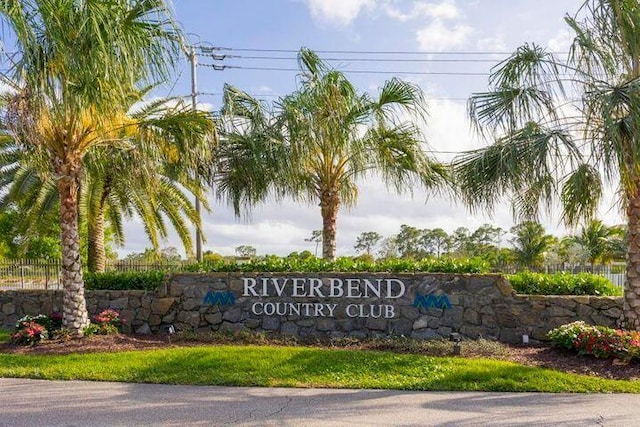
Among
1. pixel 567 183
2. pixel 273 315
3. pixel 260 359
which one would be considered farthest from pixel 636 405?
pixel 273 315

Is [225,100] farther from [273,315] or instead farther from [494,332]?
[494,332]

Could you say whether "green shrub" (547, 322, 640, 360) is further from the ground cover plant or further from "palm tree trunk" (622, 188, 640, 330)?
"palm tree trunk" (622, 188, 640, 330)

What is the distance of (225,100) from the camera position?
43.1 ft

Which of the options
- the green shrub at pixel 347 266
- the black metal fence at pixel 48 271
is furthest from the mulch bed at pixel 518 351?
→ the black metal fence at pixel 48 271

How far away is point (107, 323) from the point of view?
11188 mm

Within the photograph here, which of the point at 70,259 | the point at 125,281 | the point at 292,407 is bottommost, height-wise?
the point at 292,407

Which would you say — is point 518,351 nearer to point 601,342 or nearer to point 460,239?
point 601,342

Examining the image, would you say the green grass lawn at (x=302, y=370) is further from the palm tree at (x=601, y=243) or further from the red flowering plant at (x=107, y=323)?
the palm tree at (x=601, y=243)

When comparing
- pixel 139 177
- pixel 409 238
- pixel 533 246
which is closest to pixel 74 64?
pixel 139 177

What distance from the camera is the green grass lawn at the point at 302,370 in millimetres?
7348

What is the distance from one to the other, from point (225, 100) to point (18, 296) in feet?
21.2

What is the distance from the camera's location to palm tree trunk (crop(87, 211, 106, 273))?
16.5 meters

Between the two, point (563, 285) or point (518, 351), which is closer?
point (518, 351)

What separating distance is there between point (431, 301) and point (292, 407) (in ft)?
17.1
